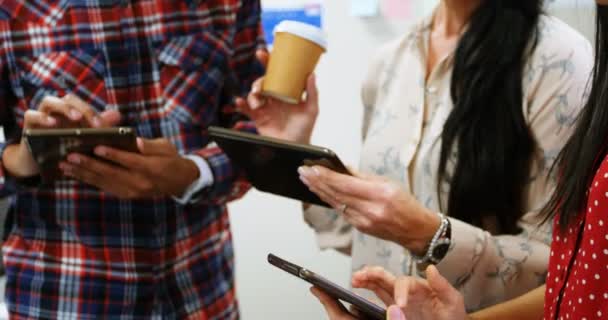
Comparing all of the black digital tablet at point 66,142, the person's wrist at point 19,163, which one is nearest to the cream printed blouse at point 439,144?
the black digital tablet at point 66,142

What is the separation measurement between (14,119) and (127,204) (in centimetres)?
24

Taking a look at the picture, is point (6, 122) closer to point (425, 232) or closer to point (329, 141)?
point (425, 232)

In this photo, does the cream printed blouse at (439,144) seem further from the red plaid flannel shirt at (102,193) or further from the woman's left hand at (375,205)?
the red plaid flannel shirt at (102,193)

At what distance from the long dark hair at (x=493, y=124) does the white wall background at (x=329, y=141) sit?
0.99 meters

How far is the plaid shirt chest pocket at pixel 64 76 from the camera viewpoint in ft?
3.16

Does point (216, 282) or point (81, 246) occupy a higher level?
point (81, 246)

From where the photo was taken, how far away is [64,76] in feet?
3.19

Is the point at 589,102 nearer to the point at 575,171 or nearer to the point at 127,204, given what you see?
the point at 575,171

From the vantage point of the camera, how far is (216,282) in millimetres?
1100

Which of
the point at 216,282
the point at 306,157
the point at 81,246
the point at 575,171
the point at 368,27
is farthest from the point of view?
the point at 368,27

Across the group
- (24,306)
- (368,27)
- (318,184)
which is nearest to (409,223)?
(318,184)

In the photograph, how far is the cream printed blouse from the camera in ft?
3.14

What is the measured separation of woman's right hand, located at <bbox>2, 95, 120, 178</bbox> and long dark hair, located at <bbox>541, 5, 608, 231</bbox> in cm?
63

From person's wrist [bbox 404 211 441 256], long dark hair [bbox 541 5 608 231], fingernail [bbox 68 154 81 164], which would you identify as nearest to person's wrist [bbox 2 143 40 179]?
fingernail [bbox 68 154 81 164]
